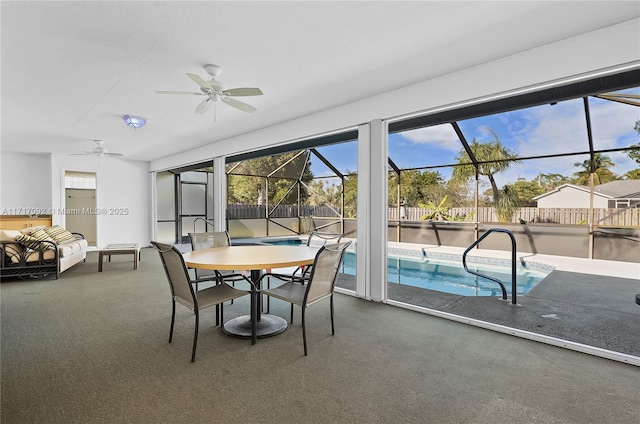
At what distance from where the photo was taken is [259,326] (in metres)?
3.08

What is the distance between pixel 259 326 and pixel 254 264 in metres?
0.81

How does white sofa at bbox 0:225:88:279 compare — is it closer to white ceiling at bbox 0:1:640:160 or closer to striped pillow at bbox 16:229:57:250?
striped pillow at bbox 16:229:57:250

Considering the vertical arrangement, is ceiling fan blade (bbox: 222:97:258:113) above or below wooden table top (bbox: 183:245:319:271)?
above

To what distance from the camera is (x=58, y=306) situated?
378cm

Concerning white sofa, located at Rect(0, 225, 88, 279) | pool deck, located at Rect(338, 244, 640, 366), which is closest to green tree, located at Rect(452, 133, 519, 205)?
pool deck, located at Rect(338, 244, 640, 366)

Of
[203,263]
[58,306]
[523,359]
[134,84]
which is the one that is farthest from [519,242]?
[58,306]

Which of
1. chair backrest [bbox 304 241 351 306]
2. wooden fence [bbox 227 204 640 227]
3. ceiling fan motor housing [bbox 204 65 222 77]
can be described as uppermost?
ceiling fan motor housing [bbox 204 65 222 77]

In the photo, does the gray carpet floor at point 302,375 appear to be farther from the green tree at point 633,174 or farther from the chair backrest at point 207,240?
the green tree at point 633,174

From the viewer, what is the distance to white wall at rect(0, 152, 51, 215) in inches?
302

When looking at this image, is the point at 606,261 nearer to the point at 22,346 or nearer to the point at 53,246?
the point at 22,346

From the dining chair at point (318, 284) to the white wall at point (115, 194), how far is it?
7.80m

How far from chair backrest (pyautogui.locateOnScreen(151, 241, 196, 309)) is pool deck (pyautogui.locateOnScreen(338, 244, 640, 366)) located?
232cm

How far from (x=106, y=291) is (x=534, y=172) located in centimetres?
885

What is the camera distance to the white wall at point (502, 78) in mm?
2439
